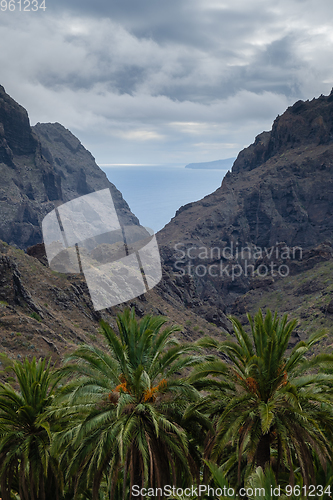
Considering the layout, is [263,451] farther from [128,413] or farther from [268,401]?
[128,413]

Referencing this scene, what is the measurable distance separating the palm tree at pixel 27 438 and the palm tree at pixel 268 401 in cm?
582

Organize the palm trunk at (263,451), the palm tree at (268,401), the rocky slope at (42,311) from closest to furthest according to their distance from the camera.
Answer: the palm tree at (268,401), the palm trunk at (263,451), the rocky slope at (42,311)

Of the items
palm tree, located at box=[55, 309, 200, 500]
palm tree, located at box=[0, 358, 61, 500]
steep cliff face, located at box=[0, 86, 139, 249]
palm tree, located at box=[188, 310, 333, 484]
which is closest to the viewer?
palm tree, located at box=[188, 310, 333, 484]

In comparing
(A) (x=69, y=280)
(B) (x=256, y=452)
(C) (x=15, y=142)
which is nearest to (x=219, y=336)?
(A) (x=69, y=280)

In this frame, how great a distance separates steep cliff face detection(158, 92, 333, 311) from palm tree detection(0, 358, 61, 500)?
127713mm

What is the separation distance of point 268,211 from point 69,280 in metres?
121

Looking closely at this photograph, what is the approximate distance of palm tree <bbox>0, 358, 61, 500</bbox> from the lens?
15807mm

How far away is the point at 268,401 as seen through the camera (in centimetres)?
1408

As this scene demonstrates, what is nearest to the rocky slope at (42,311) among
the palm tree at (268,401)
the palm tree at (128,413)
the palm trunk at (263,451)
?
the palm tree at (128,413)

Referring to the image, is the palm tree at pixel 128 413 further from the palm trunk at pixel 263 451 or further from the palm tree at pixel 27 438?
the palm trunk at pixel 263 451

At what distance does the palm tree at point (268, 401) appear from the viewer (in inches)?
533

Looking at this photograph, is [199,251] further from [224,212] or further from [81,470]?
[81,470]

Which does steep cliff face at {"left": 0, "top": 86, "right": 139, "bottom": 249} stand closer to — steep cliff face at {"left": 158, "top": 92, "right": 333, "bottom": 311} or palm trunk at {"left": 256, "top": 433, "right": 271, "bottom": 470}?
steep cliff face at {"left": 158, "top": 92, "right": 333, "bottom": 311}

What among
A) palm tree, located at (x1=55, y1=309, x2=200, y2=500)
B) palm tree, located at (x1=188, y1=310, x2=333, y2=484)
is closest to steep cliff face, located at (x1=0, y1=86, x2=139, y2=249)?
palm tree, located at (x1=55, y1=309, x2=200, y2=500)
